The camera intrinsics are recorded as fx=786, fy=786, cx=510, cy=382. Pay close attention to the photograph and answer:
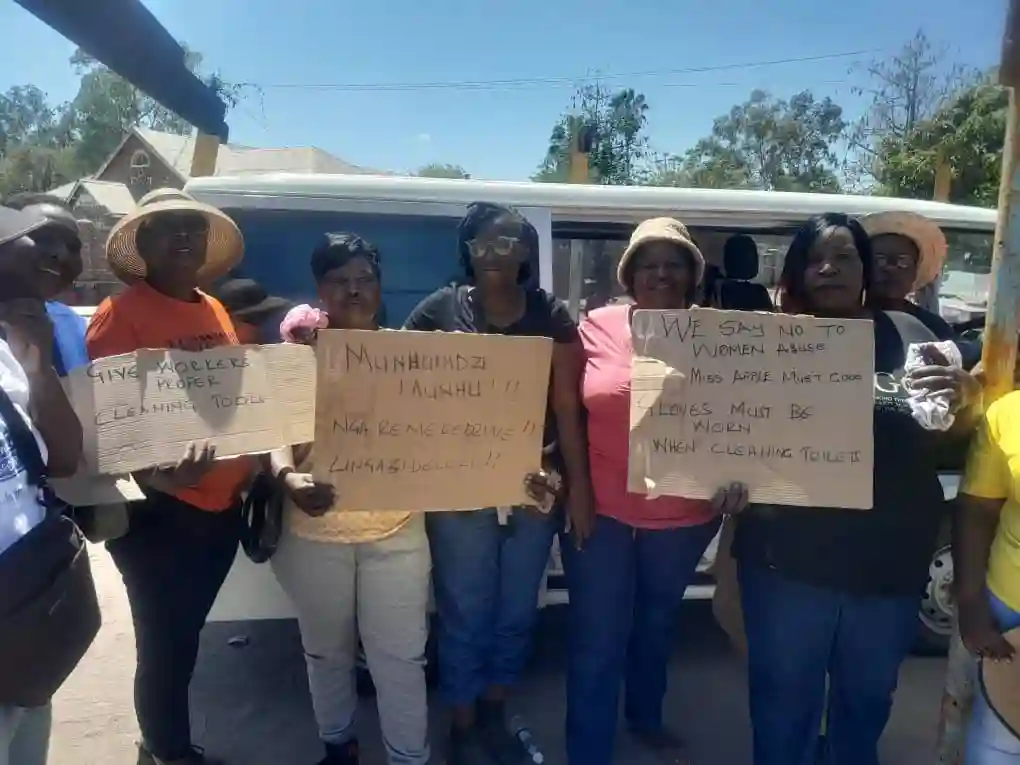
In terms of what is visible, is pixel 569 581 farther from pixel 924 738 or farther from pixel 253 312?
pixel 924 738

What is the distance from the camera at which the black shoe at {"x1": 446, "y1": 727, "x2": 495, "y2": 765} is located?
273 cm

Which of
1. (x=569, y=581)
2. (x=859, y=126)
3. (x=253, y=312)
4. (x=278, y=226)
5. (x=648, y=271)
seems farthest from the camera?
(x=859, y=126)

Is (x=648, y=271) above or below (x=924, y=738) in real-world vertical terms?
above

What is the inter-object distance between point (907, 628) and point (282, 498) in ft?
6.01

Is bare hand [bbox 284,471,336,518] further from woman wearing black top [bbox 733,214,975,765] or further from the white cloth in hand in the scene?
the white cloth in hand

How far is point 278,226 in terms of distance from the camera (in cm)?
320

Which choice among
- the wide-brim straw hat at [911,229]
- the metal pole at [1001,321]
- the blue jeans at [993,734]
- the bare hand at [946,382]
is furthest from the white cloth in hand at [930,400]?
the wide-brim straw hat at [911,229]

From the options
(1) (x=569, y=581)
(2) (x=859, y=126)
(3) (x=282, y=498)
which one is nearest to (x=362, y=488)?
(3) (x=282, y=498)

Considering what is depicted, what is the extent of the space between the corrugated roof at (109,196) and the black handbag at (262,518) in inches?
1120

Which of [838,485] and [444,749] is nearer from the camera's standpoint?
[838,485]

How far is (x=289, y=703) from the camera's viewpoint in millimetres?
3314

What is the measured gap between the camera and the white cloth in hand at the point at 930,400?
1.94m

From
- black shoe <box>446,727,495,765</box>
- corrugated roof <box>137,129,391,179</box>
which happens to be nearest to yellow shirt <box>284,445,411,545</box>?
black shoe <box>446,727,495,765</box>

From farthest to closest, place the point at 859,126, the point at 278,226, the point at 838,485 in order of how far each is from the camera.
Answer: the point at 859,126 < the point at 278,226 < the point at 838,485
